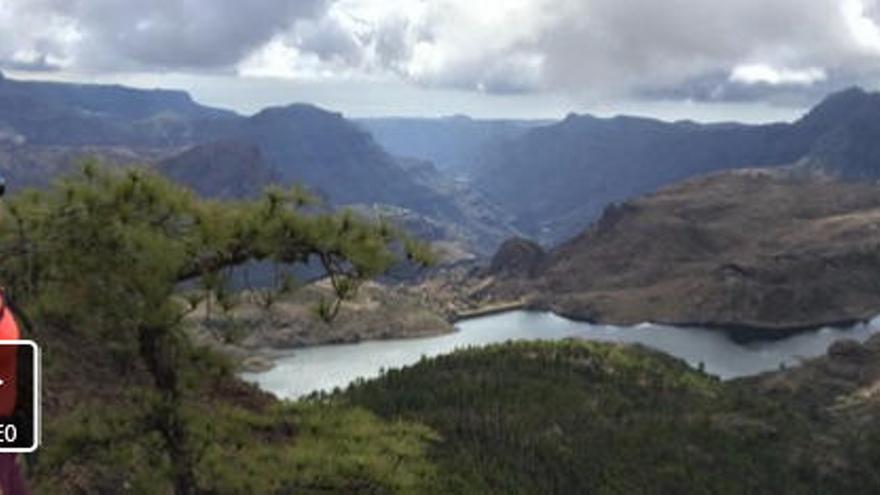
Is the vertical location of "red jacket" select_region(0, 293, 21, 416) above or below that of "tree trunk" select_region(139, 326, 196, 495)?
above

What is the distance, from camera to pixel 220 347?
2397 centimetres

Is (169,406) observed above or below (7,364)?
below

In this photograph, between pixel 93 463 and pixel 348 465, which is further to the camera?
pixel 93 463

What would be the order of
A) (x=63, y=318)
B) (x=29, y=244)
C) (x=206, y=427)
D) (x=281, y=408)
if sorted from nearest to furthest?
(x=29, y=244) < (x=63, y=318) < (x=206, y=427) < (x=281, y=408)

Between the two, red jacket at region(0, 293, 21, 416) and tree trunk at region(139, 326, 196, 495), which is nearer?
red jacket at region(0, 293, 21, 416)

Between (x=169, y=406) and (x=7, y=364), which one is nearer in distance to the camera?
(x=7, y=364)

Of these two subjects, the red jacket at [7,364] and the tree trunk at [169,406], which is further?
the tree trunk at [169,406]

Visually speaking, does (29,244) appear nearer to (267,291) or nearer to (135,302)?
(135,302)

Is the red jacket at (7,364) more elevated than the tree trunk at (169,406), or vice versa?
the red jacket at (7,364)

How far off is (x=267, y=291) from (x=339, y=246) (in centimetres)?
189

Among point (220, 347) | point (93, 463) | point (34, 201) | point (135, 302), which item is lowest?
point (93, 463)

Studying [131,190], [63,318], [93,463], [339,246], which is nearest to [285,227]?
[339,246]

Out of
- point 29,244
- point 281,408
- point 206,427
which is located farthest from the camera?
point 281,408

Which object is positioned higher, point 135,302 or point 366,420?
point 135,302
